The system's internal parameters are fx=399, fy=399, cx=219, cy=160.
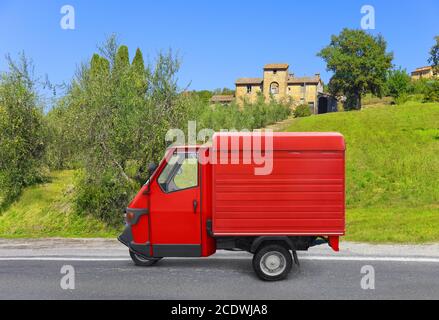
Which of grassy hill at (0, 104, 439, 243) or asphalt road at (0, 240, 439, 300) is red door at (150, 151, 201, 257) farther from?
grassy hill at (0, 104, 439, 243)

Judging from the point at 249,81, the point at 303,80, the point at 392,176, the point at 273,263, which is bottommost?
the point at 273,263

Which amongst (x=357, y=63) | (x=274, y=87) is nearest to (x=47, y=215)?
(x=357, y=63)

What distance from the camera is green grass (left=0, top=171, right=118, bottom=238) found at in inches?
709

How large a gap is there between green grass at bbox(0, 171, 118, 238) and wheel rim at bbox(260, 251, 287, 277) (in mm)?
10904

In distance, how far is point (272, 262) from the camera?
748 cm

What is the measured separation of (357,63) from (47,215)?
57711mm

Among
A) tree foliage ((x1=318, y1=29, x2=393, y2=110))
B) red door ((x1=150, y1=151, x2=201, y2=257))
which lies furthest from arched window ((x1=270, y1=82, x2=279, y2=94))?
red door ((x1=150, y1=151, x2=201, y2=257))

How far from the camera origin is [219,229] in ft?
23.6

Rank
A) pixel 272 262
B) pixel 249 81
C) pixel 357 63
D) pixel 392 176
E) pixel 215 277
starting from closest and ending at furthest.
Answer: pixel 272 262 < pixel 215 277 < pixel 392 176 < pixel 357 63 < pixel 249 81

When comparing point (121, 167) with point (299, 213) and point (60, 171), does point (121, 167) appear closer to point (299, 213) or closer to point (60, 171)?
point (299, 213)

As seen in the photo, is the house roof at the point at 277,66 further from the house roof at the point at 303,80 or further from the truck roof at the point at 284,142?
the truck roof at the point at 284,142

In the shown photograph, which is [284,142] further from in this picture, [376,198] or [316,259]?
[376,198]

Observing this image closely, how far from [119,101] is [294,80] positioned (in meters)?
74.8
